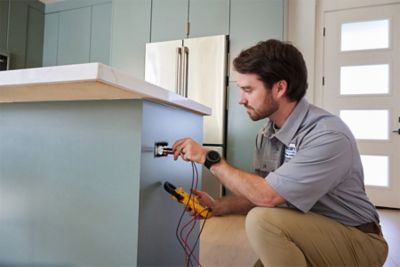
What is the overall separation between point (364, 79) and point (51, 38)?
3.59 meters

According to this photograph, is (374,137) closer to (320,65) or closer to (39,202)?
(320,65)

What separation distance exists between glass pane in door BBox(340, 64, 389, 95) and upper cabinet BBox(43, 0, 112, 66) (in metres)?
2.56

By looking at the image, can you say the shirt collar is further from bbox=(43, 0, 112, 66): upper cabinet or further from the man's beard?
bbox=(43, 0, 112, 66): upper cabinet

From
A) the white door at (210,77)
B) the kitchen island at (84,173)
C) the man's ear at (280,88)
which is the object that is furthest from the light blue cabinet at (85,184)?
the white door at (210,77)

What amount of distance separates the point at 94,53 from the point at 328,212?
323 centimetres

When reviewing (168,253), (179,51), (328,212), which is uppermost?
(179,51)

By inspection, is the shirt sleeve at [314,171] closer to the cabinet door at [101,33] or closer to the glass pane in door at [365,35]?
the glass pane in door at [365,35]

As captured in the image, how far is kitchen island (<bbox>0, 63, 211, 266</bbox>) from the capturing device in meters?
0.76

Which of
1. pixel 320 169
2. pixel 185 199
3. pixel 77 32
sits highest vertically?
pixel 77 32

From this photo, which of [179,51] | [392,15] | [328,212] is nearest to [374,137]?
[392,15]

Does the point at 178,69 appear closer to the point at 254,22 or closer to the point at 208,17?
the point at 208,17

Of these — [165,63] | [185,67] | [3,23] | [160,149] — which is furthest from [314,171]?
[3,23]

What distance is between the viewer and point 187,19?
269 cm

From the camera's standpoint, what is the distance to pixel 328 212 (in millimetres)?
942
